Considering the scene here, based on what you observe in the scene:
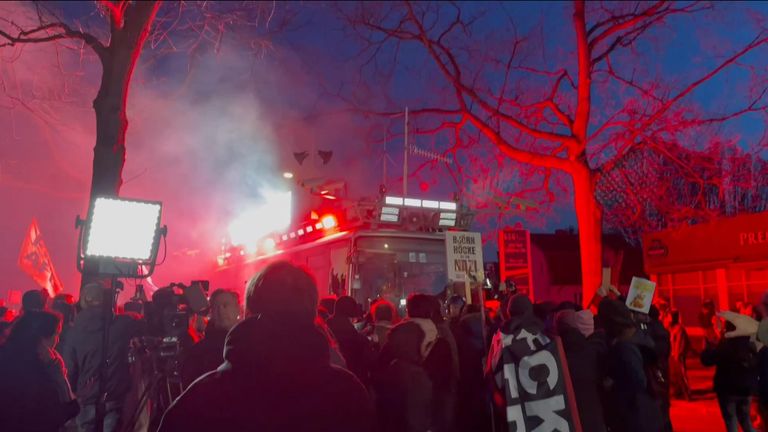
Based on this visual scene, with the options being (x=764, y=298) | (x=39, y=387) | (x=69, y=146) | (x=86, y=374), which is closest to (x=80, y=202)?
(x=69, y=146)

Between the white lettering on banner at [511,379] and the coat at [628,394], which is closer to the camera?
the white lettering on banner at [511,379]

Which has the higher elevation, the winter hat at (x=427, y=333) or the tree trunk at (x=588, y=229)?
the tree trunk at (x=588, y=229)

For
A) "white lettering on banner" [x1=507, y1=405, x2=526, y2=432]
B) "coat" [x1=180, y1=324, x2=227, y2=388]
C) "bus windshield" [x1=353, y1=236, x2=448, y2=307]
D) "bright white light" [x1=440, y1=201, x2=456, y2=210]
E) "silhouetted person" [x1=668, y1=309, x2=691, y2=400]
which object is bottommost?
"silhouetted person" [x1=668, y1=309, x2=691, y2=400]

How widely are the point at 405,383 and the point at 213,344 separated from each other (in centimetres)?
195

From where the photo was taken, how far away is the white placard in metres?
7.23

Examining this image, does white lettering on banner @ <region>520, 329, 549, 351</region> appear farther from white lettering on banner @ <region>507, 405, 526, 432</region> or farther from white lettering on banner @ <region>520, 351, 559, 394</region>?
white lettering on banner @ <region>507, 405, 526, 432</region>

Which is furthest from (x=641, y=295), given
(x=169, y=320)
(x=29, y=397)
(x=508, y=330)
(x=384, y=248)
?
(x=29, y=397)

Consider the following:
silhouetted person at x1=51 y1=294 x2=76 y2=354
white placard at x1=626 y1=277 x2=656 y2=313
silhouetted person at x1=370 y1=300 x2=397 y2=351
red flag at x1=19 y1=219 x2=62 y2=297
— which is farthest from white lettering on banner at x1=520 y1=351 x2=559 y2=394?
red flag at x1=19 y1=219 x2=62 y2=297

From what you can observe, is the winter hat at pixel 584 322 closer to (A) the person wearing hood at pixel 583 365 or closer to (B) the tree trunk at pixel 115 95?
→ (A) the person wearing hood at pixel 583 365

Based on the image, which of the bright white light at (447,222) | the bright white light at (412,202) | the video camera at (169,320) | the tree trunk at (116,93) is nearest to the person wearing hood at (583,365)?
the video camera at (169,320)

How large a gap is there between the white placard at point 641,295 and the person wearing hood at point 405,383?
3.07 m

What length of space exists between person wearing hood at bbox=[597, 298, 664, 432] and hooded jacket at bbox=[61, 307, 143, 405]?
4.49 m

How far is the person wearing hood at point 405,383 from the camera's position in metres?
5.34

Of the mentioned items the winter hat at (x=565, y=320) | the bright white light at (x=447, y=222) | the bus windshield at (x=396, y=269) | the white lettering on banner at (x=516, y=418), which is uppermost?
the bright white light at (x=447, y=222)
